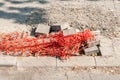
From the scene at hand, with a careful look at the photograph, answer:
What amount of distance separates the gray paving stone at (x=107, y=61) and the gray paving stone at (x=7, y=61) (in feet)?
5.04

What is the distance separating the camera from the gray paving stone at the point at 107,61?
19.3 ft

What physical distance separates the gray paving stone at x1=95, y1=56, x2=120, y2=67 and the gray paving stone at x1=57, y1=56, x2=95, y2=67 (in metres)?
0.11

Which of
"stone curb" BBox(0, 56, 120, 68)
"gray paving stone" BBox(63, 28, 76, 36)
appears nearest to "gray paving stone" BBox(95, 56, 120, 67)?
"stone curb" BBox(0, 56, 120, 68)

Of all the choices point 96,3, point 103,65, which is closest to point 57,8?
point 96,3

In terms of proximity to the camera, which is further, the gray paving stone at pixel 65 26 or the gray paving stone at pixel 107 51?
the gray paving stone at pixel 65 26

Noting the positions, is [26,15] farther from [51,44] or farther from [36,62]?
[36,62]

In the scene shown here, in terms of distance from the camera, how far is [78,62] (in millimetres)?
5922

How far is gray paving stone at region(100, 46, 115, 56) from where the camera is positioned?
6.11 m

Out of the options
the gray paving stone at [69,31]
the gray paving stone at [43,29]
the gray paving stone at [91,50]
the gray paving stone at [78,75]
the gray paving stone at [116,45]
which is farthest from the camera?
the gray paving stone at [43,29]

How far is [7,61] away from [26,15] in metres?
1.90

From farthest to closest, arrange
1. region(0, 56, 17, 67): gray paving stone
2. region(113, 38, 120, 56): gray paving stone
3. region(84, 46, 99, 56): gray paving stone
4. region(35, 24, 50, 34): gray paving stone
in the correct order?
region(35, 24, 50, 34): gray paving stone, region(113, 38, 120, 56): gray paving stone, region(84, 46, 99, 56): gray paving stone, region(0, 56, 17, 67): gray paving stone

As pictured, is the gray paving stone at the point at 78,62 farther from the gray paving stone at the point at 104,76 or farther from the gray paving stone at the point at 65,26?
the gray paving stone at the point at 65,26

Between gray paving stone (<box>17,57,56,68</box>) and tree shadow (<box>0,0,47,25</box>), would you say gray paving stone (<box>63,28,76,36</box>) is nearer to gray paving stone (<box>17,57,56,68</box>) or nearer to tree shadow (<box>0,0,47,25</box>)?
gray paving stone (<box>17,57,56,68</box>)

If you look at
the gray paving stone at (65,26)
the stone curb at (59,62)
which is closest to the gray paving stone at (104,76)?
the stone curb at (59,62)
